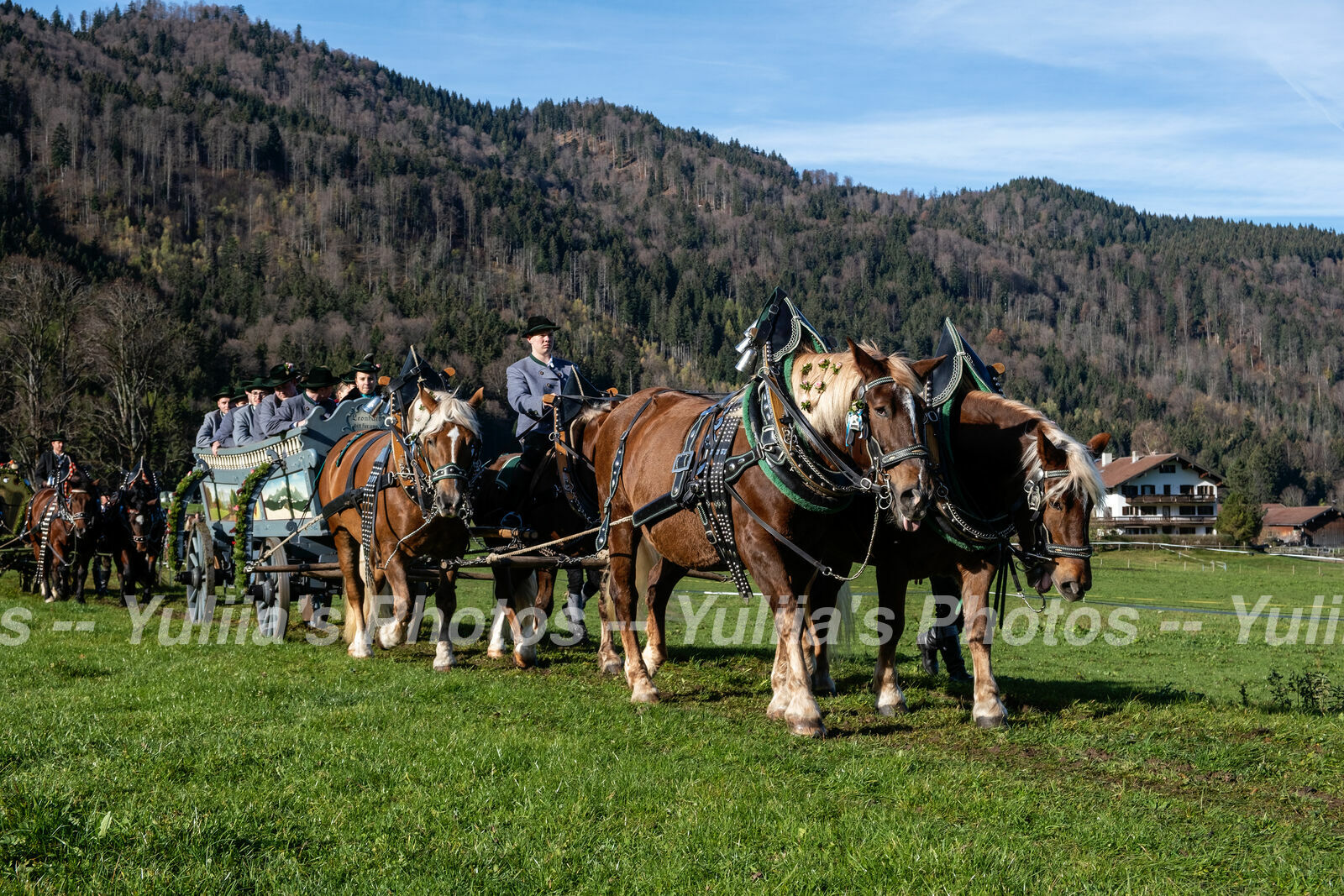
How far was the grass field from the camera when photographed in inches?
164

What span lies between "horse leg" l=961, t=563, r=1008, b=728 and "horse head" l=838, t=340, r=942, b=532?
1.26 meters

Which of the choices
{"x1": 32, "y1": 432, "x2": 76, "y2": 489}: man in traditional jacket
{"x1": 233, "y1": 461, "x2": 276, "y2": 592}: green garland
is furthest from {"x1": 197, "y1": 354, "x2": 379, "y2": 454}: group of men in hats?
{"x1": 32, "y1": 432, "x2": 76, "y2": 489}: man in traditional jacket

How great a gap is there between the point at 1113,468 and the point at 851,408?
98.1 metres

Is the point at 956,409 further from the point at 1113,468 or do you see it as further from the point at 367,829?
the point at 1113,468

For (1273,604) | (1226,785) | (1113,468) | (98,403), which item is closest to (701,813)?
(1226,785)

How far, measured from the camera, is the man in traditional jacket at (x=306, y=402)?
1343cm

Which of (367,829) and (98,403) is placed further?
(98,403)

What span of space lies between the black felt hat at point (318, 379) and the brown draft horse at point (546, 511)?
13.1 feet

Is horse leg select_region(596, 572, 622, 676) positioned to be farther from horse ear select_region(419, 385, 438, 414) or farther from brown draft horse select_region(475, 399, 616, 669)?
horse ear select_region(419, 385, 438, 414)

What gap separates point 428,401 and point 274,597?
424cm

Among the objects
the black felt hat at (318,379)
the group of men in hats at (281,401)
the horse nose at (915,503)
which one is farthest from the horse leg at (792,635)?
the black felt hat at (318,379)

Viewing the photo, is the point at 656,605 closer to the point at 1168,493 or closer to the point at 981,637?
the point at 981,637

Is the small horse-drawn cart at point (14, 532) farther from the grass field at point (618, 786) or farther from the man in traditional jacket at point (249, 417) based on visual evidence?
the grass field at point (618, 786)

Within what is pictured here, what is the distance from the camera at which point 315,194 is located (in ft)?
550
